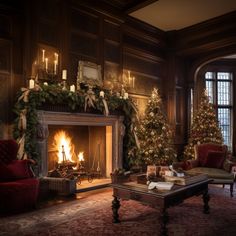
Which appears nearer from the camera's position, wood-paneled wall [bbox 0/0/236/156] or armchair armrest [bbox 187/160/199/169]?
wood-paneled wall [bbox 0/0/236/156]

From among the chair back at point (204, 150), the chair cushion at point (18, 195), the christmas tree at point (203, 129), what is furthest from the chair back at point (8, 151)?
the christmas tree at point (203, 129)

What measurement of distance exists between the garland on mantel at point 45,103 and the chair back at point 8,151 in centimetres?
16

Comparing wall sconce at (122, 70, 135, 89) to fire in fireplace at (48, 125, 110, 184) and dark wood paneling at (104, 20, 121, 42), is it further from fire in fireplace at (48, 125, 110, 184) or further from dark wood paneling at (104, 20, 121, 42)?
fire in fireplace at (48, 125, 110, 184)

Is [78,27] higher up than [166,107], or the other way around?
[78,27]

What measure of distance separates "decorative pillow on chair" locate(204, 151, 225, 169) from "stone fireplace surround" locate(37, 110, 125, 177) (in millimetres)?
1980

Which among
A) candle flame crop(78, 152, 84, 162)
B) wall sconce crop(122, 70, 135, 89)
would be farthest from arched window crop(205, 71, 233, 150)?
candle flame crop(78, 152, 84, 162)

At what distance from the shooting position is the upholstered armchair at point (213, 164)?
15.9 ft

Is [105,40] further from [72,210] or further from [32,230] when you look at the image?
[32,230]

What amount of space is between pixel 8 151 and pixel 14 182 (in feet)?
2.00

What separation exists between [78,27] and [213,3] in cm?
334

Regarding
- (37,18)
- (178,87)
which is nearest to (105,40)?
(37,18)

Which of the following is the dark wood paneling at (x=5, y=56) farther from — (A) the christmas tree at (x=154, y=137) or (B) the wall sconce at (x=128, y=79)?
(A) the christmas tree at (x=154, y=137)

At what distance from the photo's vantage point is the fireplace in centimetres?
560

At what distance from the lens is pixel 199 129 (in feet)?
27.3
